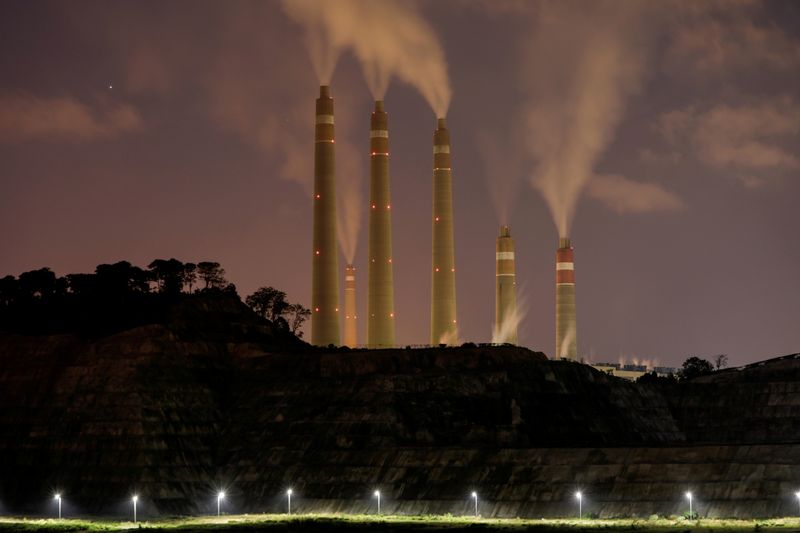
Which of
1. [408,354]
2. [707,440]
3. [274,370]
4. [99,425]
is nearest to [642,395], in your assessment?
[707,440]

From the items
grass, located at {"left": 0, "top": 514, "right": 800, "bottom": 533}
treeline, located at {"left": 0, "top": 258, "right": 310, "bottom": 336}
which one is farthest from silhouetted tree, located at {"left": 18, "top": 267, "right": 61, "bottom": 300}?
grass, located at {"left": 0, "top": 514, "right": 800, "bottom": 533}

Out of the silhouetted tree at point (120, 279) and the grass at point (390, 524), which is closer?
the grass at point (390, 524)

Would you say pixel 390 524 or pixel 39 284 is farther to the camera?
pixel 39 284

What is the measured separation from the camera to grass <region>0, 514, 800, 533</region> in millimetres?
118062

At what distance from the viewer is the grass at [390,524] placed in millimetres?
118062

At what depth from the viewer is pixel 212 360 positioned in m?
166

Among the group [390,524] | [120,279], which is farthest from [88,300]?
[390,524]

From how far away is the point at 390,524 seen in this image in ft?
420

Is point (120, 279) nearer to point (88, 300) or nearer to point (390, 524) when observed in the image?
point (88, 300)

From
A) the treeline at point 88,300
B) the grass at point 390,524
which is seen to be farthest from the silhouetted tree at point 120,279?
the grass at point 390,524

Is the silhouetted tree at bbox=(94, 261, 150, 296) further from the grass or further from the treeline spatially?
the grass

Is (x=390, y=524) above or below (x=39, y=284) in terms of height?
below

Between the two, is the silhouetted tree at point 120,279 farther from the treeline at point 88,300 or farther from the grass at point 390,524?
the grass at point 390,524

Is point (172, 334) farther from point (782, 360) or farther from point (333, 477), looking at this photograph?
point (782, 360)
